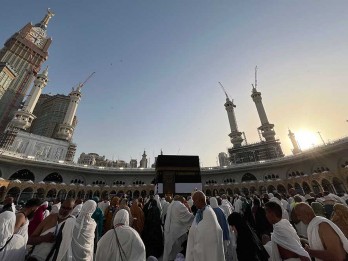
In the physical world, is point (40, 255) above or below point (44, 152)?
below

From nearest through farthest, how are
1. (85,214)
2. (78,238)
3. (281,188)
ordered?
(78,238)
(85,214)
(281,188)

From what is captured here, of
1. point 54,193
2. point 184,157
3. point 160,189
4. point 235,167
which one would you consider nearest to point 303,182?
point 235,167

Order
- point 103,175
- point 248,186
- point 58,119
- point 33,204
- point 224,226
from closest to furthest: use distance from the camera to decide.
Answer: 1. point 33,204
2. point 224,226
3. point 248,186
4. point 103,175
5. point 58,119

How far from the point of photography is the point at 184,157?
24875 mm

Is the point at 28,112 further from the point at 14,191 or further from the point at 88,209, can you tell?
the point at 88,209

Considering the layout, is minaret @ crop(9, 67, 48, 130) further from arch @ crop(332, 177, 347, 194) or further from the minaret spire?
arch @ crop(332, 177, 347, 194)

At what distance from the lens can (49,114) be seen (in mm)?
56156

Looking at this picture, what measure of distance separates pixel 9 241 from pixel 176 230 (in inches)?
122

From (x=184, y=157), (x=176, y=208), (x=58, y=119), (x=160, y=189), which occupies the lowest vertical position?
(x=176, y=208)

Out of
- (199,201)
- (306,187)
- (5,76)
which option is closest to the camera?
(199,201)

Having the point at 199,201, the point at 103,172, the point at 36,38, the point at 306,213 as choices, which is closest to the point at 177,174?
the point at 103,172

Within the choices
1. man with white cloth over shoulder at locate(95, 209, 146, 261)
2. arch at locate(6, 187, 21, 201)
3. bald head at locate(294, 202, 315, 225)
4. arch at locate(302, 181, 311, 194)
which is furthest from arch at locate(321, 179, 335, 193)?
arch at locate(6, 187, 21, 201)

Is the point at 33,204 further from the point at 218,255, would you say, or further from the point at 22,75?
the point at 22,75

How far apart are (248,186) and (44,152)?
42.1 m
